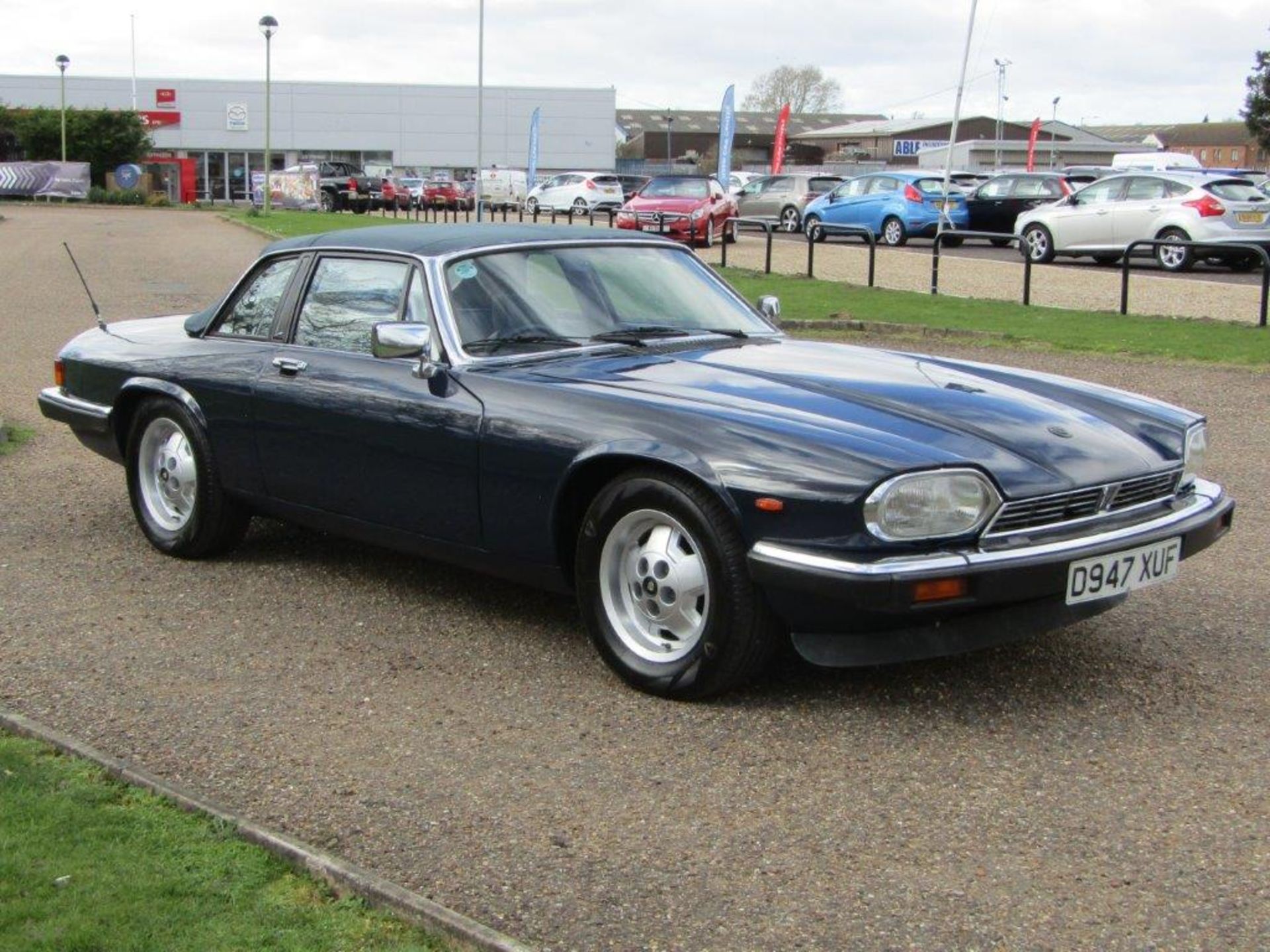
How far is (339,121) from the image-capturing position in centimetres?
8100

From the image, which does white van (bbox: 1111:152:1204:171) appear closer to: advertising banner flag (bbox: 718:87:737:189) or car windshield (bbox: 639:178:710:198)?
advertising banner flag (bbox: 718:87:737:189)

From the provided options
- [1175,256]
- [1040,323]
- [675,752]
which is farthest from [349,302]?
[1175,256]

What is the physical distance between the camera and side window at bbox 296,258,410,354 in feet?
18.5

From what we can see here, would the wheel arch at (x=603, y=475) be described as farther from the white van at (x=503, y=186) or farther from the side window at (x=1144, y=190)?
the white van at (x=503, y=186)

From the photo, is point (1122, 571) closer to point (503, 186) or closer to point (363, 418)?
point (363, 418)

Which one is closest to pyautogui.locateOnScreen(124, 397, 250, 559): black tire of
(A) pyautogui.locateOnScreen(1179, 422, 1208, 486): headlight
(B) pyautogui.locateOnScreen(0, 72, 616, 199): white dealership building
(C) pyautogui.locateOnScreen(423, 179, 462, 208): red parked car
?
(A) pyautogui.locateOnScreen(1179, 422, 1208, 486): headlight

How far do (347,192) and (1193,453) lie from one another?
52.9 metres

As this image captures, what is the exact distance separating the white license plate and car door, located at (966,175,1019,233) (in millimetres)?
27184

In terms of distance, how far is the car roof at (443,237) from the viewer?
562 centimetres

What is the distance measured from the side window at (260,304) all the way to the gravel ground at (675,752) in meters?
0.96

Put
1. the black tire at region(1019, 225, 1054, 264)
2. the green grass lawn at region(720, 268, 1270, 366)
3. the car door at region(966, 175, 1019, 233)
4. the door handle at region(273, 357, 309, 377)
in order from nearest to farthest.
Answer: the door handle at region(273, 357, 309, 377), the green grass lawn at region(720, 268, 1270, 366), the black tire at region(1019, 225, 1054, 264), the car door at region(966, 175, 1019, 233)

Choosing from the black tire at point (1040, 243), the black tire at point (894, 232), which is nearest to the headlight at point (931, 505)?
the black tire at point (1040, 243)

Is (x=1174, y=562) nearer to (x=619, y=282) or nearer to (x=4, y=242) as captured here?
(x=619, y=282)

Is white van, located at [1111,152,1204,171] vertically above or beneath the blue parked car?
above
